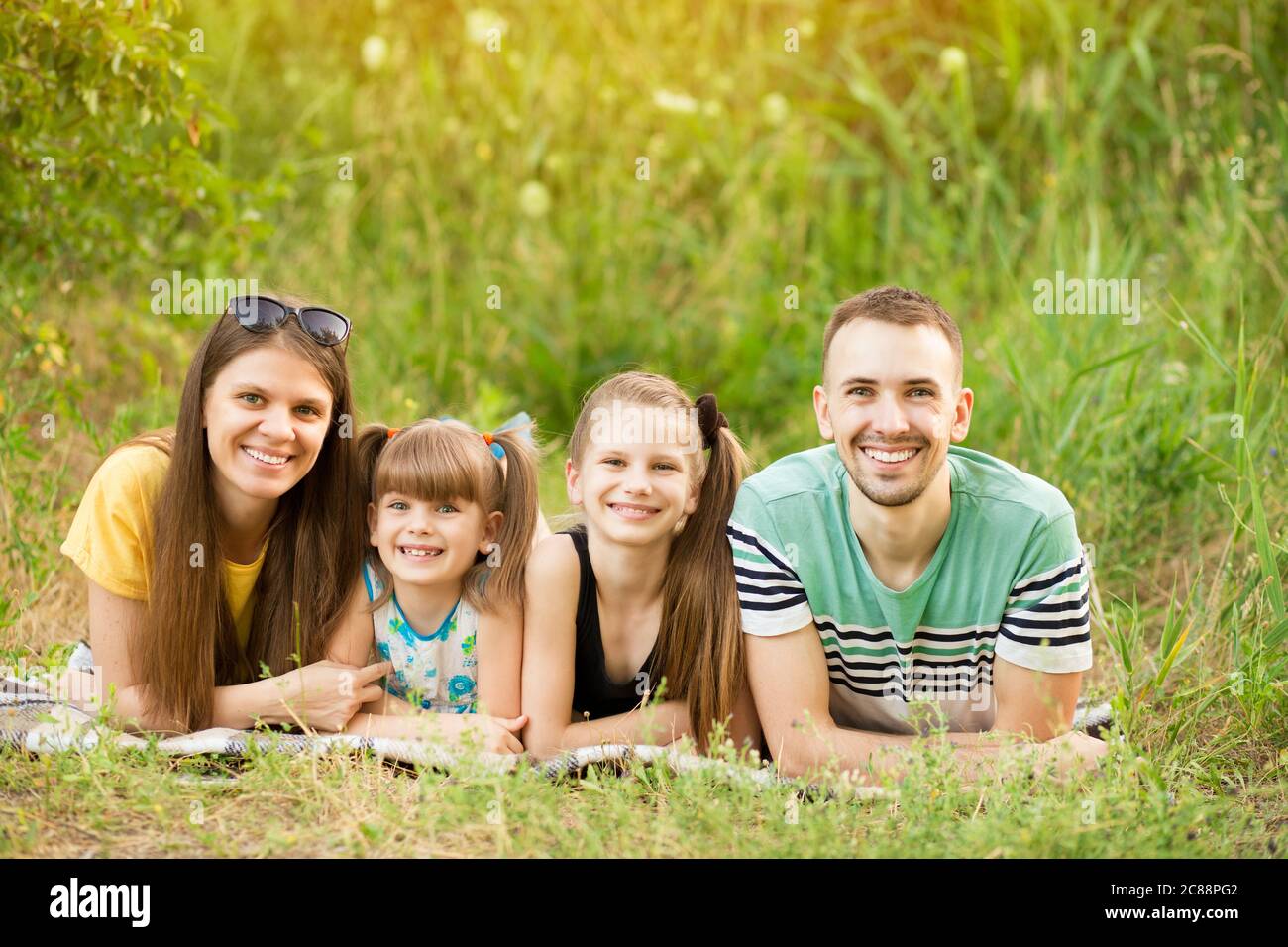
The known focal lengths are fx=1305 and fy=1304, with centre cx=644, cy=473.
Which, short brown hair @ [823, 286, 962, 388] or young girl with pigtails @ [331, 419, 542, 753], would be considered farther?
young girl with pigtails @ [331, 419, 542, 753]

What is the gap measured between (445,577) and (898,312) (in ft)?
4.25

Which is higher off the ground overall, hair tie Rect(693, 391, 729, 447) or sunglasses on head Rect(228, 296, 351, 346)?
sunglasses on head Rect(228, 296, 351, 346)

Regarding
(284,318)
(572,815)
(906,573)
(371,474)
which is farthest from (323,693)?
(906,573)

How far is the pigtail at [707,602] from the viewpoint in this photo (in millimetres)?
3209

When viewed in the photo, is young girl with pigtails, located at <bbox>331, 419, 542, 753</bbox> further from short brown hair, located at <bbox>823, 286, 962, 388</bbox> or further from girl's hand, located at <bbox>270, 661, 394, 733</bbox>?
short brown hair, located at <bbox>823, 286, 962, 388</bbox>

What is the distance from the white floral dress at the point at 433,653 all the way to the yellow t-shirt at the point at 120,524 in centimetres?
56

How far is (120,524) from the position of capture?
3238 mm

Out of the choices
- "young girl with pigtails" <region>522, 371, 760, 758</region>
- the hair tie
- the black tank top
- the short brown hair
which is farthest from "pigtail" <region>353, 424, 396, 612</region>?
the short brown hair

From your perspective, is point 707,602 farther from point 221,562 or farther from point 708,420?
point 221,562

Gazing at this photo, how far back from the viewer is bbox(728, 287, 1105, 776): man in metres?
3.00

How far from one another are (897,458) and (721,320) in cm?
313

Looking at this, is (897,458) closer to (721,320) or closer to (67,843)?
(67,843)

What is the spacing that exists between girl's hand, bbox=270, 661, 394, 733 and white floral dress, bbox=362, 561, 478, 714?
148 mm

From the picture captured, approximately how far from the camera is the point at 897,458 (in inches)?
117
